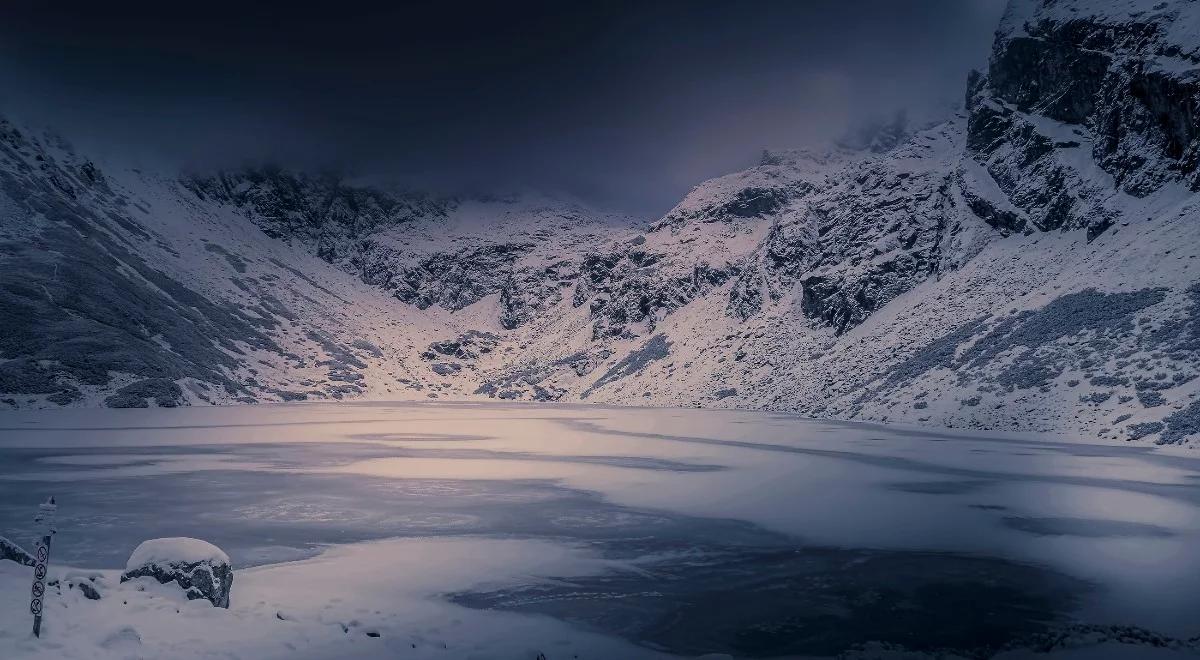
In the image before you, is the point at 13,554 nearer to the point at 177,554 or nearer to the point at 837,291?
the point at 177,554

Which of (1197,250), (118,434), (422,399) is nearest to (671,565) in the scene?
(118,434)

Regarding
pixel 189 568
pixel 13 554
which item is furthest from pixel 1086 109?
pixel 13 554

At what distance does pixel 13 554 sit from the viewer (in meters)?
12.3

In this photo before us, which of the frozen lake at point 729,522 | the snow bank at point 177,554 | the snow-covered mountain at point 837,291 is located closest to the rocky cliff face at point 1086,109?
the snow-covered mountain at point 837,291

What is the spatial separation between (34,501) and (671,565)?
18.4 meters

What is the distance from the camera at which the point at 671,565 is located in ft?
46.3

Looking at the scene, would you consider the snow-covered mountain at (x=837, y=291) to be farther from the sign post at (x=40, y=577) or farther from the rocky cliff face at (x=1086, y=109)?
the sign post at (x=40, y=577)

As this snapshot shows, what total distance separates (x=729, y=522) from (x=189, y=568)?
12.3 m

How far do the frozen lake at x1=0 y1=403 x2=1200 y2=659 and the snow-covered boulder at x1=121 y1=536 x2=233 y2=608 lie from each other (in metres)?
2.50

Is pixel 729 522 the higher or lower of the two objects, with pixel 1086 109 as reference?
lower

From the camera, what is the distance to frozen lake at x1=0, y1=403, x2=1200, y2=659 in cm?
1104

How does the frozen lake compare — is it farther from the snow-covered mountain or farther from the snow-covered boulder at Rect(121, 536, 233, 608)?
the snow-covered mountain

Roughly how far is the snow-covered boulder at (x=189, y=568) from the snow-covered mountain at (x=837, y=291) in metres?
41.7

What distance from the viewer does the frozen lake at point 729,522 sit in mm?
11039
